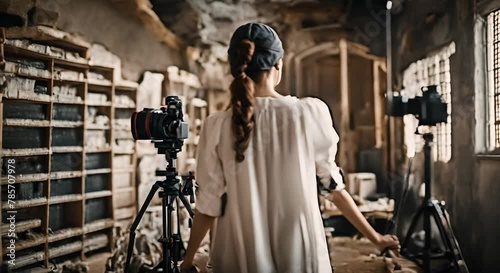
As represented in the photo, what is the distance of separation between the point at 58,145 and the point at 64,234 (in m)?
0.43

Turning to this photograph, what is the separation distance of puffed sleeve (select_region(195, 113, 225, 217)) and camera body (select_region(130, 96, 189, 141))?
544mm

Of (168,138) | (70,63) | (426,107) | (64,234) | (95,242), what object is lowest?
(95,242)

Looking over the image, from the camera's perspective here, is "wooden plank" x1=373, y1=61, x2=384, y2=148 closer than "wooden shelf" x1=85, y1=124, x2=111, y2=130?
No

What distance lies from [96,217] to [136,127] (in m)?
0.88

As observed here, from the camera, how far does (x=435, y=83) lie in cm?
225

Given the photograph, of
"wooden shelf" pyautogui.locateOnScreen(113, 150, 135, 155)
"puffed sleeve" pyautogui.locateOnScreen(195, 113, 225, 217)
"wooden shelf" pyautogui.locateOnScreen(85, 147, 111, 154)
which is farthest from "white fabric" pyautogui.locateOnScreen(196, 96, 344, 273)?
"wooden shelf" pyautogui.locateOnScreen(113, 150, 135, 155)

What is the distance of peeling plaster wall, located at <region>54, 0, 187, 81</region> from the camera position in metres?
2.07

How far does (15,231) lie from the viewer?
1.62m

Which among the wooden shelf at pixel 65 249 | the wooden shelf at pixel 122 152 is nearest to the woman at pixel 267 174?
the wooden shelf at pixel 65 249

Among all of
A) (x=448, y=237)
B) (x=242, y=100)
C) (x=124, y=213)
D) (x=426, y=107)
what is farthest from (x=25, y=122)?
(x=448, y=237)

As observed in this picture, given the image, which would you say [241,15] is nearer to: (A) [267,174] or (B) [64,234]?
(B) [64,234]

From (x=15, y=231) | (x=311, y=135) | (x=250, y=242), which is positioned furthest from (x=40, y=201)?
(x=311, y=135)

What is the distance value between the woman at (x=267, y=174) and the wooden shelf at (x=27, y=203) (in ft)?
2.88

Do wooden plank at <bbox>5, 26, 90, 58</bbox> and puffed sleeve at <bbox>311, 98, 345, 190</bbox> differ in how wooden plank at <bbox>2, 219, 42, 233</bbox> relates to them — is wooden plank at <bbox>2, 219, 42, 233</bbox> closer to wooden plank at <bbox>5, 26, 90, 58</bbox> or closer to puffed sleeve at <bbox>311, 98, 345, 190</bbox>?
wooden plank at <bbox>5, 26, 90, 58</bbox>
